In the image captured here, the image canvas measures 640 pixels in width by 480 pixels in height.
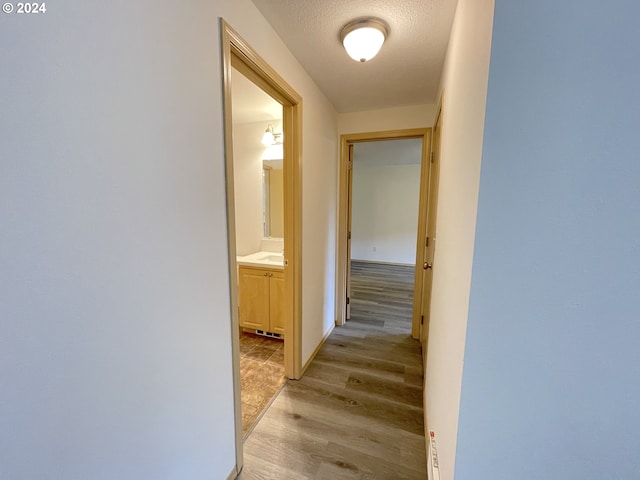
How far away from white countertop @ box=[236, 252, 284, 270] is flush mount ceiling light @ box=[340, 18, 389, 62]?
1.80 meters

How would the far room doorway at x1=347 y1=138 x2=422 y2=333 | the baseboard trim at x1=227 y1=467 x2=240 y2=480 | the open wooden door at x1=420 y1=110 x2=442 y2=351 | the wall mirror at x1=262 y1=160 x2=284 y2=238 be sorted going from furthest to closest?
the far room doorway at x1=347 y1=138 x2=422 y2=333 → the wall mirror at x1=262 y1=160 x2=284 y2=238 → the open wooden door at x1=420 y1=110 x2=442 y2=351 → the baseboard trim at x1=227 y1=467 x2=240 y2=480

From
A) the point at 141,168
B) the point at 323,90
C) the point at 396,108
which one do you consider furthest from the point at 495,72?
the point at 396,108

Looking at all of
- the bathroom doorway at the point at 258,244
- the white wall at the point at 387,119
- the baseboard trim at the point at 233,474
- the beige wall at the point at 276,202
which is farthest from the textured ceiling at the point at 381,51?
the baseboard trim at the point at 233,474

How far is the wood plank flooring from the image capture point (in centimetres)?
136

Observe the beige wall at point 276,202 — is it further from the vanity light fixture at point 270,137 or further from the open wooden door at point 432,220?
the open wooden door at point 432,220

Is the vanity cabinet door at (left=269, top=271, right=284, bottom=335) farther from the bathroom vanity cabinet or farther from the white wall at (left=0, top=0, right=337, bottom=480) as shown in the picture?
the white wall at (left=0, top=0, right=337, bottom=480)

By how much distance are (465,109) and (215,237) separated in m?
1.12

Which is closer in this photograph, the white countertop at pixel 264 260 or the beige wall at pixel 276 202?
the white countertop at pixel 264 260

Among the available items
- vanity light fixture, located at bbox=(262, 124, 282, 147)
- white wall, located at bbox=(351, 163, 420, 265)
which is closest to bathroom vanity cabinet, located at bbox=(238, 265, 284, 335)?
vanity light fixture, located at bbox=(262, 124, 282, 147)

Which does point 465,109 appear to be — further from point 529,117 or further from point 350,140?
point 350,140

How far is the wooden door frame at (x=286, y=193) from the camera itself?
1.15 meters

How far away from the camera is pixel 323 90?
225 centimetres

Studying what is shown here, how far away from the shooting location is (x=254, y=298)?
8.54 ft

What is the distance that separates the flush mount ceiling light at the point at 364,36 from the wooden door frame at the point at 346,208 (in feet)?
4.10
